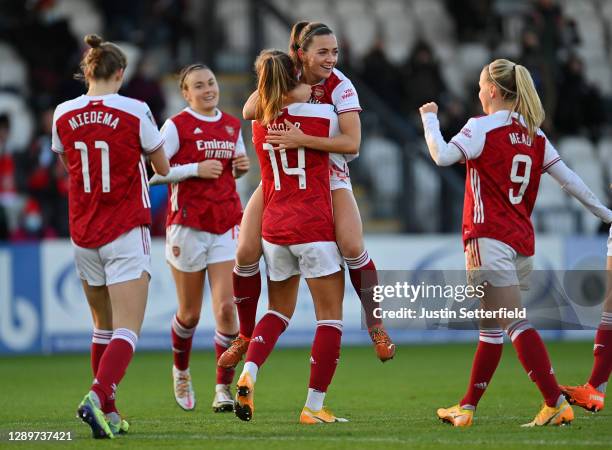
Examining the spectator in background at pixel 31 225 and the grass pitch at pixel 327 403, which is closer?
the grass pitch at pixel 327 403

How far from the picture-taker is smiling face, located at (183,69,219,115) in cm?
895

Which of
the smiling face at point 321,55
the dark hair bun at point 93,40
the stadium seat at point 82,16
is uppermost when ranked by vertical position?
the stadium seat at point 82,16

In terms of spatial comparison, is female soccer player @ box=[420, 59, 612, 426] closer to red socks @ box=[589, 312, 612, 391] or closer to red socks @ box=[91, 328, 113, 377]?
red socks @ box=[589, 312, 612, 391]

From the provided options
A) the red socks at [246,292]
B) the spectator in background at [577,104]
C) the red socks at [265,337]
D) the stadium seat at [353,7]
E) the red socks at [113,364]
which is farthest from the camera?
the stadium seat at [353,7]

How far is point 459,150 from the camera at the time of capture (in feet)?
23.5

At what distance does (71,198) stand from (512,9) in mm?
14872

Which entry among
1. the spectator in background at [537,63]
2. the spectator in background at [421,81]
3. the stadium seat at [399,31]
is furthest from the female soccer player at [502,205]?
the stadium seat at [399,31]

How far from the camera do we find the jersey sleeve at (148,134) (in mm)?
7172

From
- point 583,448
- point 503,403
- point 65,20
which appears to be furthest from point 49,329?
point 583,448

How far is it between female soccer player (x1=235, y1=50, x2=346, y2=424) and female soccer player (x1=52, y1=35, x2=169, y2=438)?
720mm

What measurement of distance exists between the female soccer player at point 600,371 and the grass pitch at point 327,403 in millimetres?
168

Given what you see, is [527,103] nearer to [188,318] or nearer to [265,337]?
[265,337]

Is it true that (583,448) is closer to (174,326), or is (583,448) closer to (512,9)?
(174,326)

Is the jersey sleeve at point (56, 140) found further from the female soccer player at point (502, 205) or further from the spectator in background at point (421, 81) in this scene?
the spectator in background at point (421, 81)
